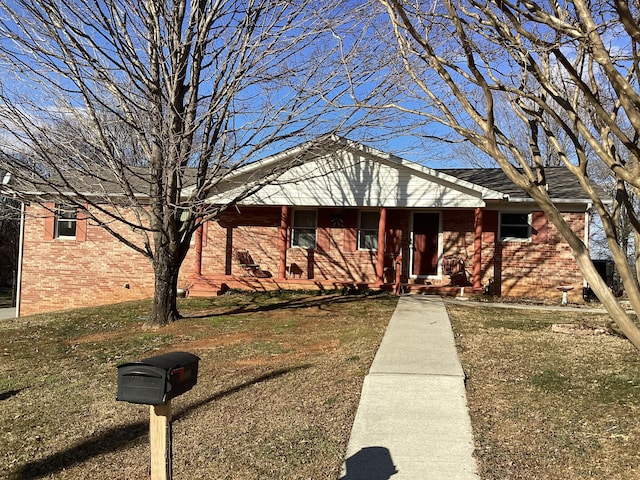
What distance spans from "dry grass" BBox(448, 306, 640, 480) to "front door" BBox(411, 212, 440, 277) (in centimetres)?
725

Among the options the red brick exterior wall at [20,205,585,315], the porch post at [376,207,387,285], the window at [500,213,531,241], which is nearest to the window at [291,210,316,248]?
the red brick exterior wall at [20,205,585,315]

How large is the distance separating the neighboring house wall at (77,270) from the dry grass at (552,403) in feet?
37.2

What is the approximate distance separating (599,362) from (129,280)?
13628 mm

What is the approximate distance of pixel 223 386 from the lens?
638 cm

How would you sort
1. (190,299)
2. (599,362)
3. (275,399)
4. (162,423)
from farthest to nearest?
A: 1. (190,299)
2. (599,362)
3. (275,399)
4. (162,423)

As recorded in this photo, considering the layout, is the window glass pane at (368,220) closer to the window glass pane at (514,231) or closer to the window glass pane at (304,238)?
the window glass pane at (304,238)

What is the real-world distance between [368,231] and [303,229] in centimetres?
196

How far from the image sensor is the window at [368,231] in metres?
16.4

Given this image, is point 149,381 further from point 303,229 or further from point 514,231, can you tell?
point 514,231

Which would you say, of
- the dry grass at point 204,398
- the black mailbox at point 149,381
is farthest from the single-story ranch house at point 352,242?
the black mailbox at point 149,381

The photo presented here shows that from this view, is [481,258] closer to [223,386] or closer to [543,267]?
[543,267]

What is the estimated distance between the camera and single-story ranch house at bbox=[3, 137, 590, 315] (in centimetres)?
1492

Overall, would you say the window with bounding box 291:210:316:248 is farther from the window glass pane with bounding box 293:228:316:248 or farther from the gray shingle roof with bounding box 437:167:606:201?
the gray shingle roof with bounding box 437:167:606:201

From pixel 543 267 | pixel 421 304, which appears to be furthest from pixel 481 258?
pixel 421 304
